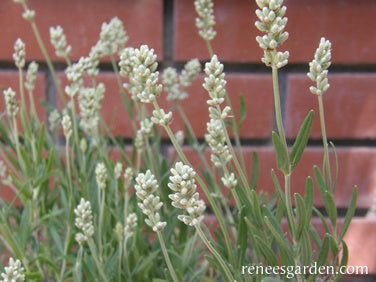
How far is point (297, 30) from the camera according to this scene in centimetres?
93

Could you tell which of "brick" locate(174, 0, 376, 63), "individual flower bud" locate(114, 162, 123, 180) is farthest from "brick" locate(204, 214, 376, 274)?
"individual flower bud" locate(114, 162, 123, 180)

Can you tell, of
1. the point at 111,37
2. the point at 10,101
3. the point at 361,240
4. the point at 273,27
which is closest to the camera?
the point at 273,27

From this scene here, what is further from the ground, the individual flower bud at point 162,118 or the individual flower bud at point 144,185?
the individual flower bud at point 162,118

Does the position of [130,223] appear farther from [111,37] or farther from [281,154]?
[111,37]

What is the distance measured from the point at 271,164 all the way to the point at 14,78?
61 cm

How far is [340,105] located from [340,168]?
15 centimetres

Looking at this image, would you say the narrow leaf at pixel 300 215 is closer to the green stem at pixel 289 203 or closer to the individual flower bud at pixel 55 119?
the green stem at pixel 289 203

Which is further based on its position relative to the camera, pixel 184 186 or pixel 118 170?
pixel 118 170

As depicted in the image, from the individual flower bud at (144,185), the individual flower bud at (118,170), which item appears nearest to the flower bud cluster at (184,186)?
the individual flower bud at (144,185)

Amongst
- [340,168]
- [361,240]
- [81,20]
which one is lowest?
[361,240]

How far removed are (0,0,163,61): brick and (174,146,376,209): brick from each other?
0.92 ft

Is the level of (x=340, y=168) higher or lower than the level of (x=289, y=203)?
lower

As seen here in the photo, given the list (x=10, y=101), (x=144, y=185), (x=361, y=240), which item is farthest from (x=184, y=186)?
(x=361, y=240)

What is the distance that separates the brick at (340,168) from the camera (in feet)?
3.23
